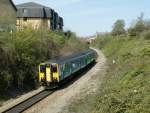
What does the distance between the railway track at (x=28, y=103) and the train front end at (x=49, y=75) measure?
935 mm

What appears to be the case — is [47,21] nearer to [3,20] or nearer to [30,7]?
[30,7]

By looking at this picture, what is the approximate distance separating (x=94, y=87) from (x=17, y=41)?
297 inches

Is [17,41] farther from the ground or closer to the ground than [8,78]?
farther from the ground

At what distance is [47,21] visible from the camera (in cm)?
7344

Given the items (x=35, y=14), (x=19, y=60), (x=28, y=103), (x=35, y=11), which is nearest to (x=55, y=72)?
(x=19, y=60)

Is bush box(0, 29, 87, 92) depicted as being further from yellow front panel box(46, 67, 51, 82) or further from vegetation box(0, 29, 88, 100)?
yellow front panel box(46, 67, 51, 82)

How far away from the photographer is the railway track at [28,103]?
22744mm

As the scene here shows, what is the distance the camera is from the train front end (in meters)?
30.8

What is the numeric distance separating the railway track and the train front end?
0.93m

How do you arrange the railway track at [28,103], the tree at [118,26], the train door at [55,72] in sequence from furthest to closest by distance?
the tree at [118,26]
the train door at [55,72]
the railway track at [28,103]

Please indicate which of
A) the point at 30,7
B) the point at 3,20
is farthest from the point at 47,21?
the point at 3,20

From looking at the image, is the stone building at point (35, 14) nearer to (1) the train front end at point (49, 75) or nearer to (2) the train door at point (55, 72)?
(1) the train front end at point (49, 75)

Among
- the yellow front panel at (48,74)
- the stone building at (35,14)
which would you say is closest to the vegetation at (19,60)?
the yellow front panel at (48,74)

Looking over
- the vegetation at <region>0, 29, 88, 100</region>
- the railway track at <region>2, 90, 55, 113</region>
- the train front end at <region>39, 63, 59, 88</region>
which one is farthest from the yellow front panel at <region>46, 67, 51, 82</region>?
the vegetation at <region>0, 29, 88, 100</region>
